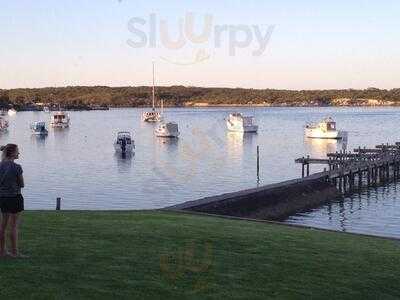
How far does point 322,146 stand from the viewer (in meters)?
104

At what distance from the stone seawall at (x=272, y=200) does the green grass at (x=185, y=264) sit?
9.28 m

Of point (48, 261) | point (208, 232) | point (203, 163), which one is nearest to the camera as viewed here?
point (48, 261)

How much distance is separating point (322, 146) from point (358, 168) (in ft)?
175

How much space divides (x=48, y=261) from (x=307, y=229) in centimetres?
1037

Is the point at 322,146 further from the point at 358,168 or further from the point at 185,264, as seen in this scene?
the point at 185,264

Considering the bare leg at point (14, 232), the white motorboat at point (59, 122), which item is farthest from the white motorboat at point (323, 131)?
the bare leg at point (14, 232)

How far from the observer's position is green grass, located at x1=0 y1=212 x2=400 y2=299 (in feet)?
34.9

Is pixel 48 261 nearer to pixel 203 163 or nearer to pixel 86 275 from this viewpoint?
pixel 86 275

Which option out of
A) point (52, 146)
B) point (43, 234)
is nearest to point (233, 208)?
point (43, 234)

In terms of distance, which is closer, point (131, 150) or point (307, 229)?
point (307, 229)

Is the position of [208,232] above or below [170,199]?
above

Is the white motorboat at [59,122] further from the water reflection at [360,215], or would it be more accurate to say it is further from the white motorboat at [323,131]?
the water reflection at [360,215]

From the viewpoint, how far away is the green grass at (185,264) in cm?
1063

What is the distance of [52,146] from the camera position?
102625mm
